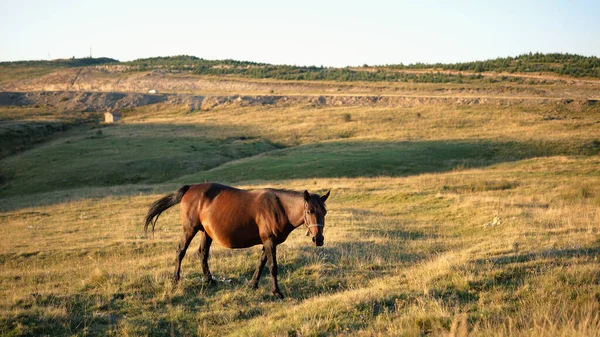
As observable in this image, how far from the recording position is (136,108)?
9150 centimetres

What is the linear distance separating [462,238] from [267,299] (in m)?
10.2

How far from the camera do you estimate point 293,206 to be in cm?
1149

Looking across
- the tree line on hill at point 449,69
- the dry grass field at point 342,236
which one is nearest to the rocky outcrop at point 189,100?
the dry grass field at point 342,236

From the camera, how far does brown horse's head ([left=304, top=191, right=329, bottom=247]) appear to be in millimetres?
10555

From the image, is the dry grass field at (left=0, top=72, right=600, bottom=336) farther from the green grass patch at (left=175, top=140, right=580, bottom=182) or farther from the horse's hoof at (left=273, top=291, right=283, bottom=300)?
the green grass patch at (left=175, top=140, right=580, bottom=182)

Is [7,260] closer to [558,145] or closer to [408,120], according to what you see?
[558,145]

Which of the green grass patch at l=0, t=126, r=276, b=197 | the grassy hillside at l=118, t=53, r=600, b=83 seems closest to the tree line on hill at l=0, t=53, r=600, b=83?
the grassy hillside at l=118, t=53, r=600, b=83

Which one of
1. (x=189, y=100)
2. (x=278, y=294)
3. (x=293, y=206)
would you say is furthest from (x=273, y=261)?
(x=189, y=100)

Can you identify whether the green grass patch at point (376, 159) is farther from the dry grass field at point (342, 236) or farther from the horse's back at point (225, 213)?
the horse's back at point (225, 213)

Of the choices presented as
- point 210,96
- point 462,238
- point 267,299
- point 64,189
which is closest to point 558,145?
point 462,238

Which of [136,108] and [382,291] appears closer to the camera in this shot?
[382,291]

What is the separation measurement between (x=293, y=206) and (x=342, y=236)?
7912 millimetres

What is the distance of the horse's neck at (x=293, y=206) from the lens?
1132 cm

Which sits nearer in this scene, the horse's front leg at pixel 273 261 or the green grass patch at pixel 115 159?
the horse's front leg at pixel 273 261
